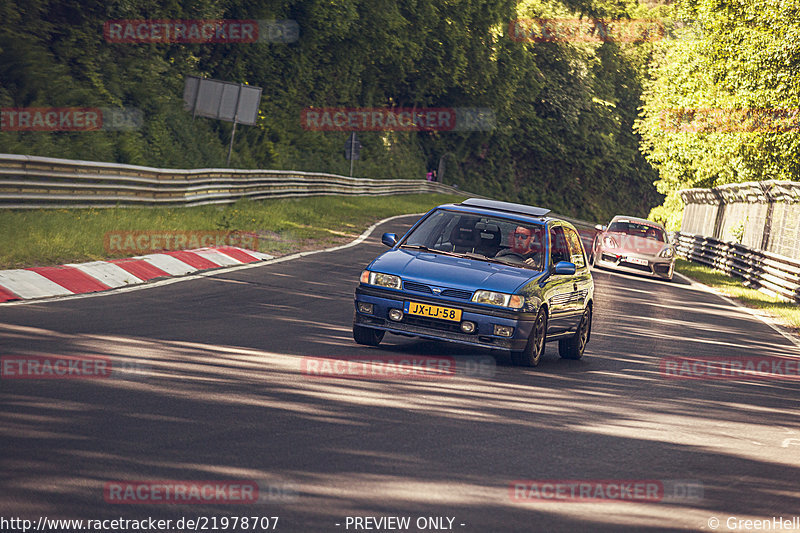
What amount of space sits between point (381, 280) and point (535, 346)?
168cm

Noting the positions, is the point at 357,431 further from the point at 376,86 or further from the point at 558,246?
the point at 376,86

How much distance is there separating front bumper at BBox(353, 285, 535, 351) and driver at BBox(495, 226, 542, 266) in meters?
1.11

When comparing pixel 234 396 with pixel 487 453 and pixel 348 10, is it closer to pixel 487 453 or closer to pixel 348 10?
pixel 487 453

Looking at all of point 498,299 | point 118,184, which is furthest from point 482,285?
point 118,184

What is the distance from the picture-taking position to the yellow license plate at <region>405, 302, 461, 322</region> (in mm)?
9539

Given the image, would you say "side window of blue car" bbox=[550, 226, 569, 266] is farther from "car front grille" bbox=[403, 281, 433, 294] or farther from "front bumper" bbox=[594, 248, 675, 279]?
"front bumper" bbox=[594, 248, 675, 279]

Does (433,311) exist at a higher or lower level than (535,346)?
higher

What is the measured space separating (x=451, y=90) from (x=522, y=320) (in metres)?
63.2

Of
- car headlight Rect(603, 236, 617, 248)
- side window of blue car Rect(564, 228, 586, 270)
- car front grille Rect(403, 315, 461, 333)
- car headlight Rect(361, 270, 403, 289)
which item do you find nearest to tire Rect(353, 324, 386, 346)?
car headlight Rect(361, 270, 403, 289)

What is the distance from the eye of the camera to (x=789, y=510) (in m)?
5.89

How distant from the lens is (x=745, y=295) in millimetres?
24578

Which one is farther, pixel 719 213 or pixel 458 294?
pixel 719 213

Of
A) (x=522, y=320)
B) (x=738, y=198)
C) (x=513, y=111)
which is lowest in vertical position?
(x=522, y=320)

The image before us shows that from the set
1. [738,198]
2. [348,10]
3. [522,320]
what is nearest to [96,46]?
[348,10]
